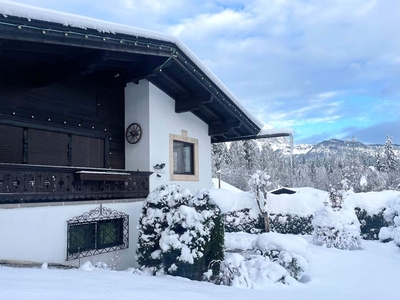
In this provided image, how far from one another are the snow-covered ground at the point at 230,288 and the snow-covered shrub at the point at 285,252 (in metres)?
0.36

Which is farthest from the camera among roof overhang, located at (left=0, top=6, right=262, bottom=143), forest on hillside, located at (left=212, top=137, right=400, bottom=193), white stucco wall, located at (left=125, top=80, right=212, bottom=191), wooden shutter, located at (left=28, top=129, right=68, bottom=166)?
forest on hillside, located at (left=212, top=137, right=400, bottom=193)

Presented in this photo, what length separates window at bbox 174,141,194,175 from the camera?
10.7 m

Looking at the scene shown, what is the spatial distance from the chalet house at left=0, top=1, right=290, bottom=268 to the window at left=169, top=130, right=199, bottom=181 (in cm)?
4

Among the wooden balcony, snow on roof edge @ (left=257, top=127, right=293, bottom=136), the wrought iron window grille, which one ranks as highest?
snow on roof edge @ (left=257, top=127, right=293, bottom=136)

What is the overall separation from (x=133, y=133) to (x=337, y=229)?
7.65 m

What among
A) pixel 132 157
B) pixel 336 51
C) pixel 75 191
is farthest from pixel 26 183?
pixel 336 51

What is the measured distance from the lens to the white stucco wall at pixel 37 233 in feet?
19.1

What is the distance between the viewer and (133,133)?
31.8 feet

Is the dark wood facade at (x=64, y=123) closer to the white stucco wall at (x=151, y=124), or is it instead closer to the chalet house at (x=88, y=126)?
the chalet house at (x=88, y=126)

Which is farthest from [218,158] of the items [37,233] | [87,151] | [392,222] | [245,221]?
[37,233]

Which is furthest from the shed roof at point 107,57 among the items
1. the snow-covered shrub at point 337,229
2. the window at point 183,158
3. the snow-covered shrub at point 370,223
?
the snow-covered shrub at point 370,223

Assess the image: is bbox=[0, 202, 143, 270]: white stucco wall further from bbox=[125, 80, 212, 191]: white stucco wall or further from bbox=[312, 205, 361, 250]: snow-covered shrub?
bbox=[312, 205, 361, 250]: snow-covered shrub

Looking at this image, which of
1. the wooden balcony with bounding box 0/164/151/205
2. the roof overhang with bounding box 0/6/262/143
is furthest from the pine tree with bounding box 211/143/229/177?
the wooden balcony with bounding box 0/164/151/205

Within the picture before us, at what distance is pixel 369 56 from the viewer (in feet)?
42.3
